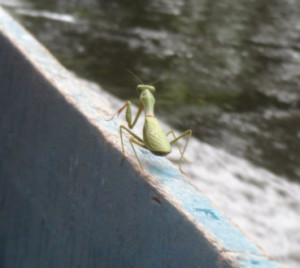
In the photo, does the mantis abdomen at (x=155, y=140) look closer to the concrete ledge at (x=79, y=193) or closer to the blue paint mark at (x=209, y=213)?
the concrete ledge at (x=79, y=193)

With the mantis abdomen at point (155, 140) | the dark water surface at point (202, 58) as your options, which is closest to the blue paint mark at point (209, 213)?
the mantis abdomen at point (155, 140)

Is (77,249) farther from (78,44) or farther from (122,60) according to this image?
(78,44)

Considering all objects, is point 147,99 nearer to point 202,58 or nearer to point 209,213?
point 209,213

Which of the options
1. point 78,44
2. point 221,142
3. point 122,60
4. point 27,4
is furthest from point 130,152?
point 27,4

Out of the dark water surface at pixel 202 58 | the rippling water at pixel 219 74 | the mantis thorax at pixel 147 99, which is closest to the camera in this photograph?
the mantis thorax at pixel 147 99

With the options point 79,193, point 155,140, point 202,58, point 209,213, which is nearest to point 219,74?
point 202,58
